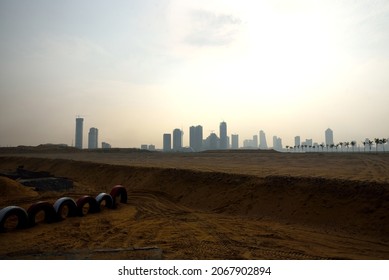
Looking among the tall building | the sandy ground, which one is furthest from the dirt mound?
the tall building

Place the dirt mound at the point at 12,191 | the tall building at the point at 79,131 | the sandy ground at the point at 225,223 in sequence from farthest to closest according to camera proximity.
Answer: the tall building at the point at 79,131
the dirt mound at the point at 12,191
the sandy ground at the point at 225,223

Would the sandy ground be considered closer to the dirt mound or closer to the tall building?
the dirt mound

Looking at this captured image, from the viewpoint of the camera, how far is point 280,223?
441 inches

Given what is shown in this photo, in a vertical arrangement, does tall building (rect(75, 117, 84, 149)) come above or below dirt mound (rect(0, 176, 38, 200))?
above

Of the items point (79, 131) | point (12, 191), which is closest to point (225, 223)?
point (12, 191)

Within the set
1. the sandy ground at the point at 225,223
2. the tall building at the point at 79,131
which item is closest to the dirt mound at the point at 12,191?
the sandy ground at the point at 225,223

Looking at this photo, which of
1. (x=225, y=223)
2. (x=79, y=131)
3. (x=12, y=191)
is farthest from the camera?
(x=79, y=131)

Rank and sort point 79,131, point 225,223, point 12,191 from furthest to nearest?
point 79,131
point 12,191
point 225,223

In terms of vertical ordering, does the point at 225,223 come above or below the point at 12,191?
below

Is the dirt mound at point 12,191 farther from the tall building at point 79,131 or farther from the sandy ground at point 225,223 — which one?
the tall building at point 79,131

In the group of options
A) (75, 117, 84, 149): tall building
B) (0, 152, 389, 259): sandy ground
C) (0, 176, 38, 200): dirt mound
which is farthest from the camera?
(75, 117, 84, 149): tall building

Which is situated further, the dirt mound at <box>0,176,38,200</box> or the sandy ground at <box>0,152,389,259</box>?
the dirt mound at <box>0,176,38,200</box>

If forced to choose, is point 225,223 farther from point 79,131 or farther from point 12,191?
point 79,131

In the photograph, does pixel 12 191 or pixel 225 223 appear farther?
pixel 12 191
